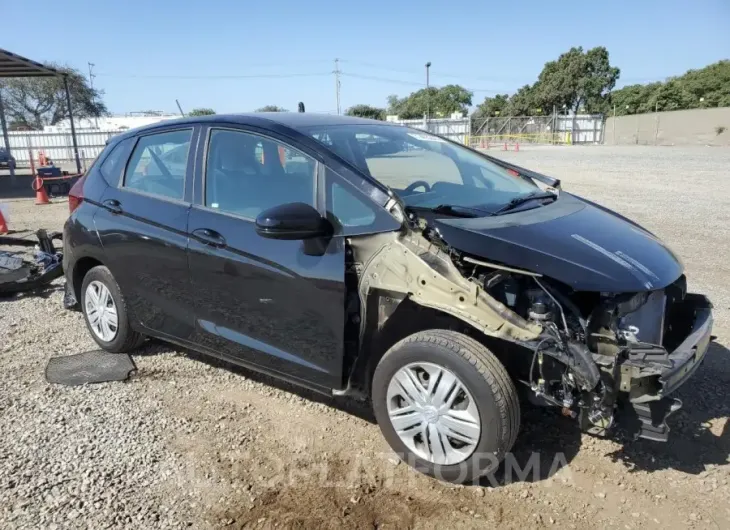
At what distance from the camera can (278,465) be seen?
3.17 m

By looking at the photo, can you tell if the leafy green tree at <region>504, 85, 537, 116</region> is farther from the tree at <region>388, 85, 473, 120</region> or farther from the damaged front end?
the damaged front end

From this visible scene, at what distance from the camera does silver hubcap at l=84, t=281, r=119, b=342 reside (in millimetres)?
4469

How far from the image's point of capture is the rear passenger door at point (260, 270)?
314 centimetres

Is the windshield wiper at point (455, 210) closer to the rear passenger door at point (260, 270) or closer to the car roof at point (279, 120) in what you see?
the rear passenger door at point (260, 270)

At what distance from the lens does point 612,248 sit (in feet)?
9.98

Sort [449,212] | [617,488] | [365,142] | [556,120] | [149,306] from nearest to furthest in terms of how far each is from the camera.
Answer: [617,488], [449,212], [365,142], [149,306], [556,120]

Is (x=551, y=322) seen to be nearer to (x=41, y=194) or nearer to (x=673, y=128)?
(x=41, y=194)

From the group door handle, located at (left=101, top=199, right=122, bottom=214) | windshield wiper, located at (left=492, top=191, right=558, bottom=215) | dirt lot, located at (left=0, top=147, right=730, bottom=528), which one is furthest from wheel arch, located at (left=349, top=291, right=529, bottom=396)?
door handle, located at (left=101, top=199, right=122, bottom=214)

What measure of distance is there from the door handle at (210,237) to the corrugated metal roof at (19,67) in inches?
691

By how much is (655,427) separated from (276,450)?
6.38 ft

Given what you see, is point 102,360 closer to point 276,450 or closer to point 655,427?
point 276,450

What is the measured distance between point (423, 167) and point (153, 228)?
1823mm

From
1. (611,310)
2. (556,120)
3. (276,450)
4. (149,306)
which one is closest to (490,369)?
(611,310)

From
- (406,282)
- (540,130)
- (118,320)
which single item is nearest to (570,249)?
(406,282)
